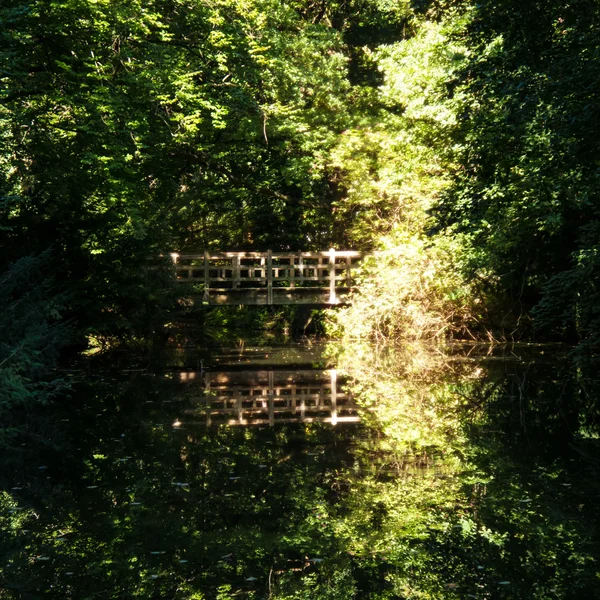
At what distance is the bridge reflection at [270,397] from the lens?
36.5 feet

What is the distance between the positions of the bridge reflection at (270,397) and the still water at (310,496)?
7 centimetres

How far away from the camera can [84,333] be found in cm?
1623

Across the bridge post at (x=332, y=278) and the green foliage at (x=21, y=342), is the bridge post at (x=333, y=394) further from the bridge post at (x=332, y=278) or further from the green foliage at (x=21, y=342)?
the bridge post at (x=332, y=278)

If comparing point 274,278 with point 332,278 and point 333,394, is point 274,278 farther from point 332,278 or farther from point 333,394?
point 333,394

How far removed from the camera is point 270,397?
42.7 feet

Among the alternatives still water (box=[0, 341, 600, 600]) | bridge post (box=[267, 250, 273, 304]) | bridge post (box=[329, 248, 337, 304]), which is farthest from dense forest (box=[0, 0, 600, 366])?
bridge post (box=[267, 250, 273, 304])

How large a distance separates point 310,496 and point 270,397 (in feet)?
20.1

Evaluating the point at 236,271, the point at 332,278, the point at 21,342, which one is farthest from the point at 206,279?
the point at 21,342

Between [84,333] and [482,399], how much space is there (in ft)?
25.1

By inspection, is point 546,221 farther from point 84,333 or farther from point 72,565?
point 72,565

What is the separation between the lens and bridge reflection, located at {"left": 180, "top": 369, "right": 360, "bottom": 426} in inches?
438

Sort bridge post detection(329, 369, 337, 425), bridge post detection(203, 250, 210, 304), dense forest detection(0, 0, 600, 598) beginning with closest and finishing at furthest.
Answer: dense forest detection(0, 0, 600, 598) → bridge post detection(329, 369, 337, 425) → bridge post detection(203, 250, 210, 304)

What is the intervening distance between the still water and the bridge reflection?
0.07 meters

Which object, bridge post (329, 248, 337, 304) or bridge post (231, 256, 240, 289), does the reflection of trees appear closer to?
bridge post (329, 248, 337, 304)
